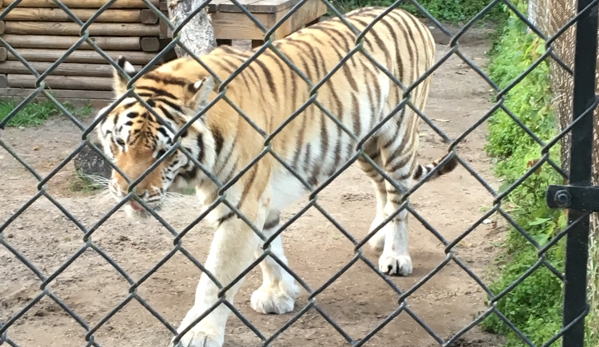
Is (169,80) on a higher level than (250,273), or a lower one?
higher

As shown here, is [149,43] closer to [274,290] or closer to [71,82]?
[71,82]

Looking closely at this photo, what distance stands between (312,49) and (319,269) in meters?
1.35

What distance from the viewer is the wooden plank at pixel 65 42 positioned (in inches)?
331

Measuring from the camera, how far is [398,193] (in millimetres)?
4703

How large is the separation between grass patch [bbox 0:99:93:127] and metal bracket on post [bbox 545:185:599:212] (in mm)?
6784

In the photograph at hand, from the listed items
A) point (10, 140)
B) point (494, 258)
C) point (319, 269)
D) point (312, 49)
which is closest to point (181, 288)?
point (319, 269)

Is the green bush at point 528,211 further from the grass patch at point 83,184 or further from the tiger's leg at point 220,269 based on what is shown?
the grass patch at point 83,184

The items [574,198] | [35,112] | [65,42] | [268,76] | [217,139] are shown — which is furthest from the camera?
[65,42]

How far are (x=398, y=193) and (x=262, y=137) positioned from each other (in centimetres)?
140

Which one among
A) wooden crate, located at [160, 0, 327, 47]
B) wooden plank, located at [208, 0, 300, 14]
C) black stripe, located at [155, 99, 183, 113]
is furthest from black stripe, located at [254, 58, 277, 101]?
wooden plank, located at [208, 0, 300, 14]

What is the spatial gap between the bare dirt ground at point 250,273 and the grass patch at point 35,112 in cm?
97

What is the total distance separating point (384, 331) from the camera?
3.95m

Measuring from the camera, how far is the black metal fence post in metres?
1.77

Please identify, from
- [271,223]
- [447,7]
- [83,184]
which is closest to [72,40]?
[83,184]
